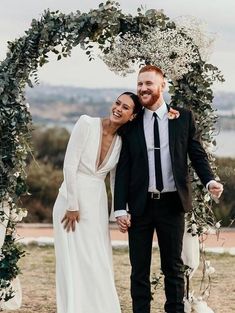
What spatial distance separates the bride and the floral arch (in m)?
0.70

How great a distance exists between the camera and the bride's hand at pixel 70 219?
611 cm

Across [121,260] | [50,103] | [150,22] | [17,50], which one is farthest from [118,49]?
[50,103]

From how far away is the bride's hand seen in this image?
611 cm

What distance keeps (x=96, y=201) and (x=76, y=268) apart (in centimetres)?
51

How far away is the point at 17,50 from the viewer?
21.9 feet

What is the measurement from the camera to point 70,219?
20.1 ft

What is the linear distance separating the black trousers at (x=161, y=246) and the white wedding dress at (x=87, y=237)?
1.03 ft

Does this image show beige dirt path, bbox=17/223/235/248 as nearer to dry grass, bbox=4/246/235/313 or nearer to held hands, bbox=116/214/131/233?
dry grass, bbox=4/246/235/313

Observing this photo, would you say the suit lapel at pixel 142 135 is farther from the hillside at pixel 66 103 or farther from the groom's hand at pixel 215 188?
the hillside at pixel 66 103

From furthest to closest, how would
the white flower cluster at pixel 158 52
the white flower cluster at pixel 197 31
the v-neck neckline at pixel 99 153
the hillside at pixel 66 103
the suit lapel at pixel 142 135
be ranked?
the hillside at pixel 66 103 < the white flower cluster at pixel 197 31 < the white flower cluster at pixel 158 52 < the v-neck neckline at pixel 99 153 < the suit lapel at pixel 142 135

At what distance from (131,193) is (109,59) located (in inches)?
49.9

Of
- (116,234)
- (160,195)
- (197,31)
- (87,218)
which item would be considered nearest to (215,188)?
(160,195)

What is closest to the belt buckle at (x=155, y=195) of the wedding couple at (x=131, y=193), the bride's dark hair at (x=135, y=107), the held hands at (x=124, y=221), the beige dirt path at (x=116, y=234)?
the wedding couple at (x=131, y=193)

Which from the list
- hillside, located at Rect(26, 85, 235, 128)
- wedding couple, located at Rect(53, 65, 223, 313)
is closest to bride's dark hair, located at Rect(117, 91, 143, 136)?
wedding couple, located at Rect(53, 65, 223, 313)
